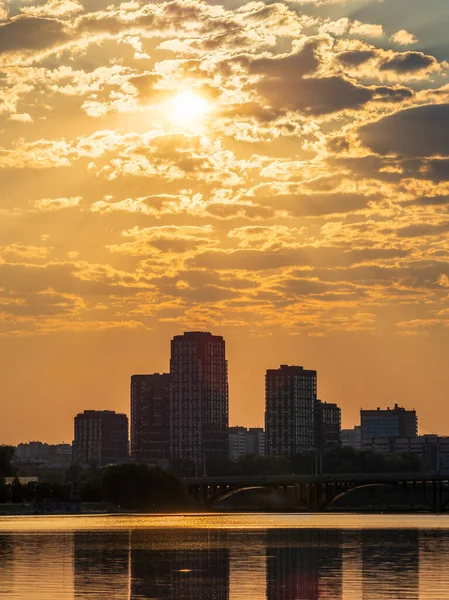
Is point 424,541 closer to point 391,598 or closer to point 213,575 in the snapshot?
point 213,575

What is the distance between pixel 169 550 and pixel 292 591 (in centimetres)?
4578

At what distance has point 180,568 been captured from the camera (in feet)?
320

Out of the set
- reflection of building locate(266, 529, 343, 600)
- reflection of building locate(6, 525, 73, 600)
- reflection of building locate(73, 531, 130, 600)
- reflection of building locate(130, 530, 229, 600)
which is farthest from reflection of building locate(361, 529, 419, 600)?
reflection of building locate(6, 525, 73, 600)

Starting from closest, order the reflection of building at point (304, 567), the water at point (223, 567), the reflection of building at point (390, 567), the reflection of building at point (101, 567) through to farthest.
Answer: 1. the reflection of building at point (390, 567)
2. the reflection of building at point (101, 567)
3. the water at point (223, 567)
4. the reflection of building at point (304, 567)

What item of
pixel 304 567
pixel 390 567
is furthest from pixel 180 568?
pixel 390 567

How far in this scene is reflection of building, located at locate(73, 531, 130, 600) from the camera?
77.3m

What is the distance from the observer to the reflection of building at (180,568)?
77500 millimetres

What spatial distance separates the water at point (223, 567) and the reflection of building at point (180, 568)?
64mm

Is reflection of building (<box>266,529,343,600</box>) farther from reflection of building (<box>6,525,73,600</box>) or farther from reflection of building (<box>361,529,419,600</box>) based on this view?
reflection of building (<box>6,525,73,600</box>)

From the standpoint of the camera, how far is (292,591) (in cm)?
7819

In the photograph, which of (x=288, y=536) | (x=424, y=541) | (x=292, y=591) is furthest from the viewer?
(x=288, y=536)

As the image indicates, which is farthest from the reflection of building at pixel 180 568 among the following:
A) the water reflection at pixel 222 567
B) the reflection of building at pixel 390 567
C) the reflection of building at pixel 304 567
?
the reflection of building at pixel 390 567

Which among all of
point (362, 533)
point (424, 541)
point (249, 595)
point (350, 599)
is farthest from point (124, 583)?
point (362, 533)

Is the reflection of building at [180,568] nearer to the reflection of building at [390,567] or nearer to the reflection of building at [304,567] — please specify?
the reflection of building at [304,567]
